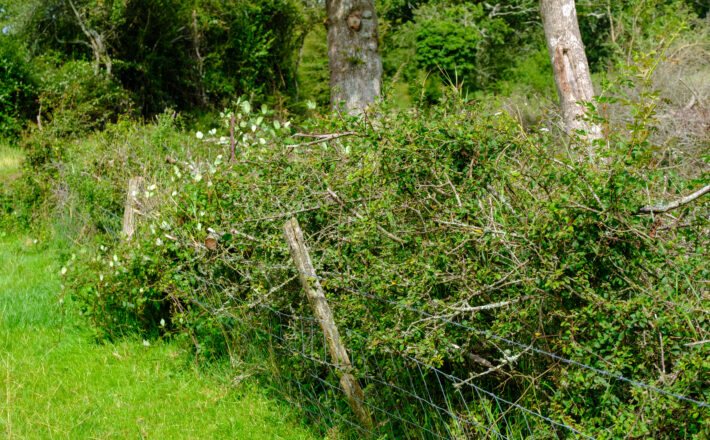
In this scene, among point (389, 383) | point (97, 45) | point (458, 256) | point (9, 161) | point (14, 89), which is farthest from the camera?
point (97, 45)

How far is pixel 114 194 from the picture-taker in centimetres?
662

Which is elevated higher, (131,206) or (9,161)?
(131,206)

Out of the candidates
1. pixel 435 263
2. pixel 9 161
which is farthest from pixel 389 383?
pixel 9 161

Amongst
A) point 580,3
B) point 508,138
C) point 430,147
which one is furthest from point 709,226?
point 580,3

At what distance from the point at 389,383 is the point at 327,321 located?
48 cm

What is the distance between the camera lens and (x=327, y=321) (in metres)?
3.46

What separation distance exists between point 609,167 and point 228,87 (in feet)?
52.3

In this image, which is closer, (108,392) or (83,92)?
(108,392)

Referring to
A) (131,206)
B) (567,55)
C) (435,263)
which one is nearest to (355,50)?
(567,55)

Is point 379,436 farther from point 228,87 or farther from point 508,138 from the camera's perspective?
point 228,87

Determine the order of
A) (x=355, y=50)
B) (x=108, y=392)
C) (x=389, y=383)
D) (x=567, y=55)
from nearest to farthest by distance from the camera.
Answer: (x=389, y=383)
(x=108, y=392)
(x=567, y=55)
(x=355, y=50)

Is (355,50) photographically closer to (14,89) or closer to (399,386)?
(399,386)

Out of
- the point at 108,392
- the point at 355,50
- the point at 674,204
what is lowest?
the point at 108,392

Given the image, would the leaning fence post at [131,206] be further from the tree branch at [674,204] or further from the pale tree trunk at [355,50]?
the tree branch at [674,204]
